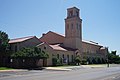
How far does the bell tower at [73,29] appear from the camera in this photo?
65.2m

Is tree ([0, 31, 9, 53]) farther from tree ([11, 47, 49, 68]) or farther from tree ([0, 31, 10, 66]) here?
tree ([11, 47, 49, 68])

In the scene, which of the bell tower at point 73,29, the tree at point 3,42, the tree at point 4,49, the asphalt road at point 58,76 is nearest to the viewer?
the asphalt road at point 58,76

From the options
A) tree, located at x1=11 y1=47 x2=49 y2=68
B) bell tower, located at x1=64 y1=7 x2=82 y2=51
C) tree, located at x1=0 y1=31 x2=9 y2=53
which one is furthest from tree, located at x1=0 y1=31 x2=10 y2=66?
bell tower, located at x1=64 y1=7 x2=82 y2=51

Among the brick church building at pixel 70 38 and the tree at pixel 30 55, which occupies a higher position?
the brick church building at pixel 70 38

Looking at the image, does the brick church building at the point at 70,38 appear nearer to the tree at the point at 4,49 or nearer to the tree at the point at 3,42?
the tree at the point at 4,49

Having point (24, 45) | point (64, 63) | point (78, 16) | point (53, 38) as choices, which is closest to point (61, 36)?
point (53, 38)

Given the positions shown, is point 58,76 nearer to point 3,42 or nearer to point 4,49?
point 3,42

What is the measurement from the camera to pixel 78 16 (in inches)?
2621

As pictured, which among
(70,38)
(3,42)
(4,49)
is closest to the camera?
(3,42)

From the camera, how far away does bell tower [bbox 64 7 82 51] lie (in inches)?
2569

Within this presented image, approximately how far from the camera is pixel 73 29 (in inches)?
2591

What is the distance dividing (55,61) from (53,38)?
1807 cm

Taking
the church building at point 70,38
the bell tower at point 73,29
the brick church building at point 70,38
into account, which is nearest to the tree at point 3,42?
the brick church building at point 70,38

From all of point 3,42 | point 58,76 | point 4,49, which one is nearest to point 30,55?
point 3,42
